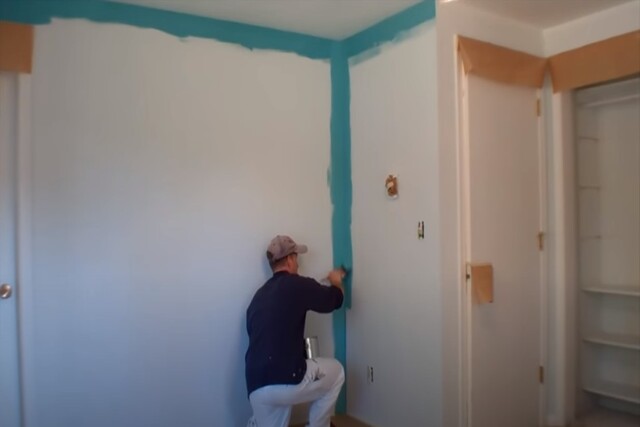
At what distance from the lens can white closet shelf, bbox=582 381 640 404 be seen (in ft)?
10.4

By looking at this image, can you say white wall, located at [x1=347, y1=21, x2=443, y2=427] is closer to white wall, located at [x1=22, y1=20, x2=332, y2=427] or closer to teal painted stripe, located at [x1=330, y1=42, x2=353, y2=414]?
teal painted stripe, located at [x1=330, y1=42, x2=353, y2=414]

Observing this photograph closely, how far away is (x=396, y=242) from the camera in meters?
3.08

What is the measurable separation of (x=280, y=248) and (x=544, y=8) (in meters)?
2.02

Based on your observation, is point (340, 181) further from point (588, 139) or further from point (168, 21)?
point (588, 139)

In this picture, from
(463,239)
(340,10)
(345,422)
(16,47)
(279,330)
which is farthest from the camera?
(345,422)

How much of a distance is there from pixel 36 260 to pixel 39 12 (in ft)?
4.08

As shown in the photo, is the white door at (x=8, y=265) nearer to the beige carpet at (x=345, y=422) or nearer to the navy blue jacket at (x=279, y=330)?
the navy blue jacket at (x=279, y=330)

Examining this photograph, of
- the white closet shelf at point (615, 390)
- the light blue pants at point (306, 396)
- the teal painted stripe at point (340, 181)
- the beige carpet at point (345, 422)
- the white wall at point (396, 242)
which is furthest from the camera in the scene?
the teal painted stripe at point (340, 181)

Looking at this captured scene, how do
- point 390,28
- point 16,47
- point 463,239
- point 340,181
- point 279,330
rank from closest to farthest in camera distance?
point 16,47 < point 279,330 < point 463,239 < point 390,28 < point 340,181

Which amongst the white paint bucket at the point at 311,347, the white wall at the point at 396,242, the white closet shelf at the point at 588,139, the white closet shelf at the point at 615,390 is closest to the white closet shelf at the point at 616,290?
the white closet shelf at the point at 615,390

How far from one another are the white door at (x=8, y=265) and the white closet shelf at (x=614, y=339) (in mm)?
3366

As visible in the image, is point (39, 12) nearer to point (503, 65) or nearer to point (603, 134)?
point (503, 65)

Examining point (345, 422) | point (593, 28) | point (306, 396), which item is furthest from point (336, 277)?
point (593, 28)

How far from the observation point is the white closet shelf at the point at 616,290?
322 centimetres
